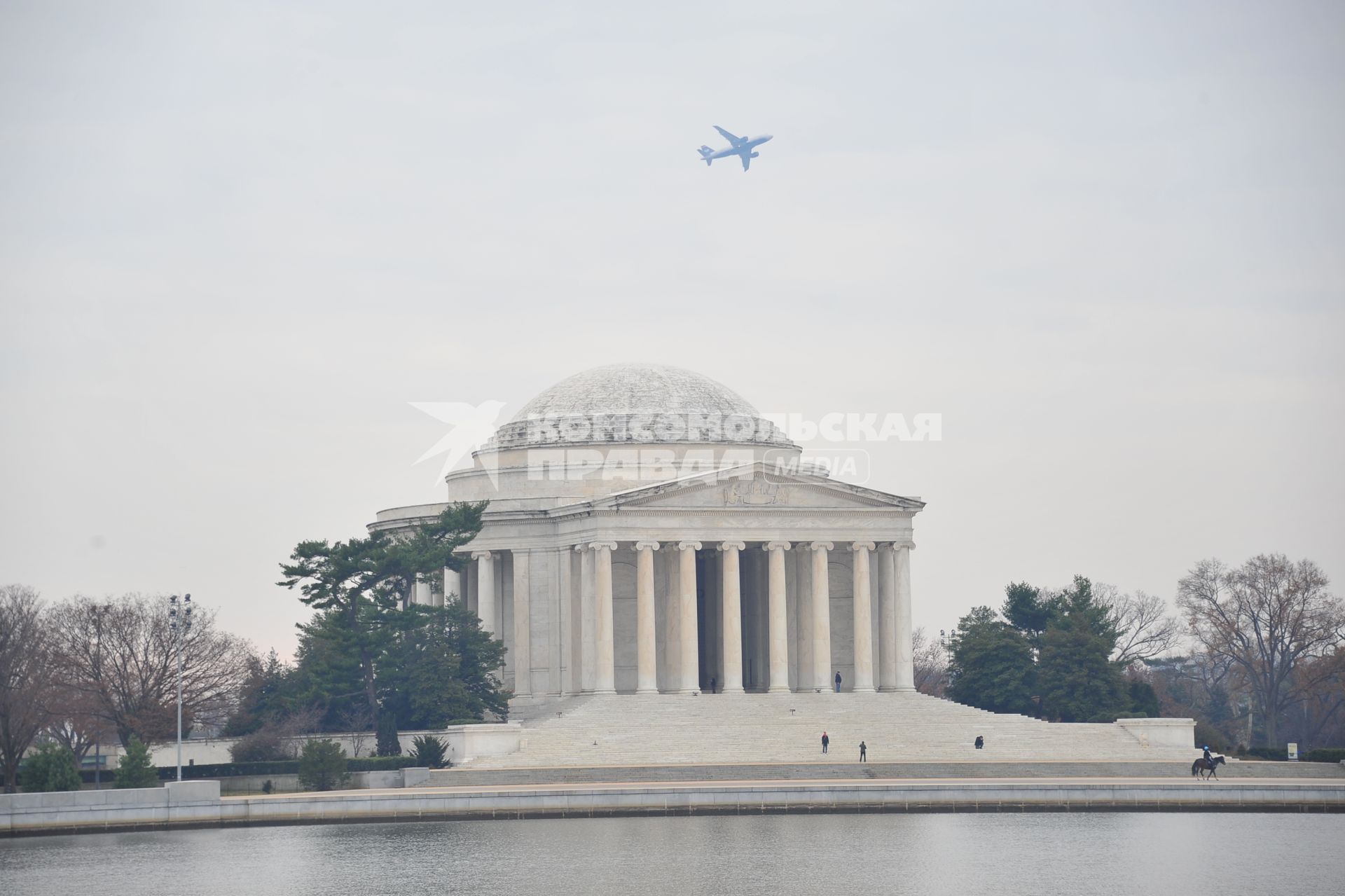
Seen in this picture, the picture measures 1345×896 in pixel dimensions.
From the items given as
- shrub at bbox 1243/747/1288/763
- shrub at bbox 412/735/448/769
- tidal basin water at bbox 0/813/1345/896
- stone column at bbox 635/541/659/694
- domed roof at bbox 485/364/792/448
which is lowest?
tidal basin water at bbox 0/813/1345/896

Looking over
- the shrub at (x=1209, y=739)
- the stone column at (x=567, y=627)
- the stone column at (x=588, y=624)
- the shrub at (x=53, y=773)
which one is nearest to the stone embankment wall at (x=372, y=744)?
the stone column at (x=588, y=624)

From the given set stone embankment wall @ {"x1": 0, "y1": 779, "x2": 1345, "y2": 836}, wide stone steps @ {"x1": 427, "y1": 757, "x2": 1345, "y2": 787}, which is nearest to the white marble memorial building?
wide stone steps @ {"x1": 427, "y1": 757, "x2": 1345, "y2": 787}

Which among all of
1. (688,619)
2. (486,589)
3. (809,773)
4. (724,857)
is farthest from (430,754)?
(724,857)

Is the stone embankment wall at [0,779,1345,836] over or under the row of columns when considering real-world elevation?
under

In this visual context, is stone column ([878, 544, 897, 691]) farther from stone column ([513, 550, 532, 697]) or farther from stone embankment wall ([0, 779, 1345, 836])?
stone embankment wall ([0, 779, 1345, 836])

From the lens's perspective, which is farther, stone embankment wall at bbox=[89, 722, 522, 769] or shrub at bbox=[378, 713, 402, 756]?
shrub at bbox=[378, 713, 402, 756]

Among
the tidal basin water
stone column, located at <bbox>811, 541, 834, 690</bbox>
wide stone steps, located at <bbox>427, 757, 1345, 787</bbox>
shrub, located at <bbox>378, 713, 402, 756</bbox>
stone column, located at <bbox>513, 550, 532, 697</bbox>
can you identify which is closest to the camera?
the tidal basin water

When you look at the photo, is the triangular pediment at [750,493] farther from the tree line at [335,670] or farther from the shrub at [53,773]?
the shrub at [53,773]
